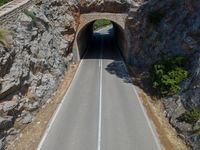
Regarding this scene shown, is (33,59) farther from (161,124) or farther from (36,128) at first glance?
(161,124)

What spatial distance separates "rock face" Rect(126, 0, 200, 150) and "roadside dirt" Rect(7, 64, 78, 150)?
11.4 metres

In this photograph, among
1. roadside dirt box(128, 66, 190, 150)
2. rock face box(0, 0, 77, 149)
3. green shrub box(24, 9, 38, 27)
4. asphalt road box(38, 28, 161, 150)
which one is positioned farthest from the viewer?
green shrub box(24, 9, 38, 27)

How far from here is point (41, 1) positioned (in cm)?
4109

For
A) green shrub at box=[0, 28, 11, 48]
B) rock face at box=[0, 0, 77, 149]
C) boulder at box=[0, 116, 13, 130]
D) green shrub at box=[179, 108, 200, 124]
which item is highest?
green shrub at box=[0, 28, 11, 48]

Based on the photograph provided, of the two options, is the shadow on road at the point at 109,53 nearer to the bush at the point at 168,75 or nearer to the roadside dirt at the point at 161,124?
the bush at the point at 168,75

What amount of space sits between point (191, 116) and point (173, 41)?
12628 millimetres

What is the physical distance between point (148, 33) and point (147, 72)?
5.77 m

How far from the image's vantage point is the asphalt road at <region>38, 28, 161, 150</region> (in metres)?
26.9

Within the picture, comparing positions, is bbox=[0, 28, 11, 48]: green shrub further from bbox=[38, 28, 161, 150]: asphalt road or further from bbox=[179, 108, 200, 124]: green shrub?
bbox=[179, 108, 200, 124]: green shrub

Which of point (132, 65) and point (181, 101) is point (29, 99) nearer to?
point (181, 101)

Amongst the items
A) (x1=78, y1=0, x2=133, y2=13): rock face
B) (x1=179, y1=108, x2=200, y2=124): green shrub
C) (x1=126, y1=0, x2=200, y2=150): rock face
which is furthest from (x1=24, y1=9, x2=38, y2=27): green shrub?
(x1=179, y1=108, x2=200, y2=124): green shrub

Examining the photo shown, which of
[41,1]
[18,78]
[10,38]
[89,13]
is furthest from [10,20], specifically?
[89,13]

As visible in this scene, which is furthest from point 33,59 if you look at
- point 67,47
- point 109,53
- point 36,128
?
point 109,53

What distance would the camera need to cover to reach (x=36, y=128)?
1164 inches
